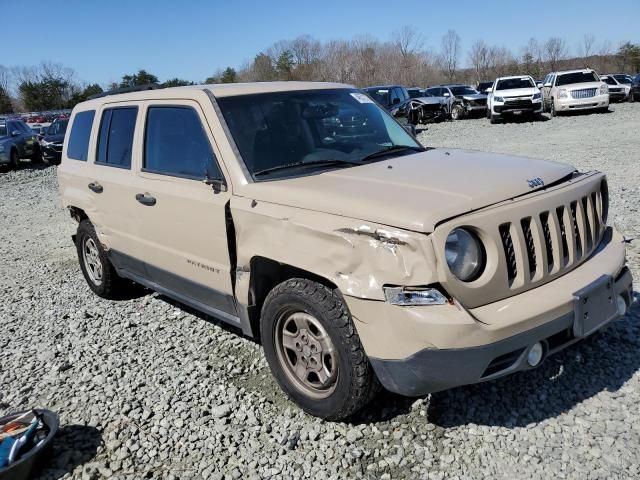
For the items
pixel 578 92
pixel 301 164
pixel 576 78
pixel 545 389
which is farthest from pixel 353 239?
pixel 576 78

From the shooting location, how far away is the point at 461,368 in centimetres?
263

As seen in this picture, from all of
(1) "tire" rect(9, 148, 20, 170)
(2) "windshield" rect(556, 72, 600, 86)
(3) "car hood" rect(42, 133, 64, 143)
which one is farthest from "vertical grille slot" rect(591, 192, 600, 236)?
(2) "windshield" rect(556, 72, 600, 86)

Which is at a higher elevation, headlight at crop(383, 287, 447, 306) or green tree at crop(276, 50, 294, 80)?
green tree at crop(276, 50, 294, 80)

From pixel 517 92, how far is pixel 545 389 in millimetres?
20821

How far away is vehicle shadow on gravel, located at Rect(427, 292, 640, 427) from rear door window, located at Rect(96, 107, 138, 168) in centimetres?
302

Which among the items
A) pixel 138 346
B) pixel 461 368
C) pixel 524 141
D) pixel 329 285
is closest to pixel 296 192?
pixel 329 285

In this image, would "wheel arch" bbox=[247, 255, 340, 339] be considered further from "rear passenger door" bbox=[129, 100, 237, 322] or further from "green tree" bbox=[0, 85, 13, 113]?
"green tree" bbox=[0, 85, 13, 113]

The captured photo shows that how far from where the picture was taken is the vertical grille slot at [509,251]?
2.81m

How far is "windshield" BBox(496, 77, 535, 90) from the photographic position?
22719mm

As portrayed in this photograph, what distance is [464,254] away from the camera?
2.75 metres

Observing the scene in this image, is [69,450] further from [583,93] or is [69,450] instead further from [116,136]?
[583,93]

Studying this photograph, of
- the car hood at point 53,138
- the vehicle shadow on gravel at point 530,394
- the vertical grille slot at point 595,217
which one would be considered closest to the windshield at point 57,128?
the car hood at point 53,138

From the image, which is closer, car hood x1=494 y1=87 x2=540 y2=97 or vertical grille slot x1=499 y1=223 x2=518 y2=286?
vertical grille slot x1=499 y1=223 x2=518 y2=286

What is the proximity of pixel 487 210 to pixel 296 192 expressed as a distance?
40.5 inches
